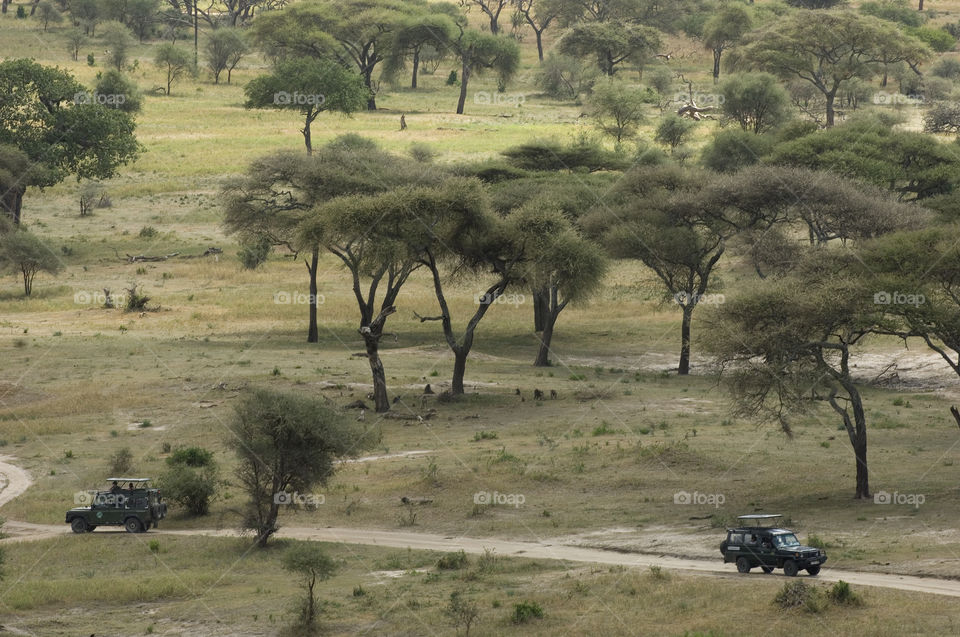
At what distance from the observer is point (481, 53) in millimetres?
149375

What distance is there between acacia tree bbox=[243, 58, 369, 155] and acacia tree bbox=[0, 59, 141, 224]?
45.3ft

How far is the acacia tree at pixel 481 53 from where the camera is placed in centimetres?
14588

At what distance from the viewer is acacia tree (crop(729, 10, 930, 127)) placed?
11756 cm

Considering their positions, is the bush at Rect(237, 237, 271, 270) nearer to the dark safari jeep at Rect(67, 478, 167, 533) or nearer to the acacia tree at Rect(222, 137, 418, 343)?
the acacia tree at Rect(222, 137, 418, 343)

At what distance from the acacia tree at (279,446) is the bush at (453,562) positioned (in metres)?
6.28

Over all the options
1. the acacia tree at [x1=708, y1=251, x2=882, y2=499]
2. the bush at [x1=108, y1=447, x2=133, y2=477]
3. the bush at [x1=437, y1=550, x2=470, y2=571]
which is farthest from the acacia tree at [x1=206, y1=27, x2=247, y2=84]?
the bush at [x1=437, y1=550, x2=470, y2=571]

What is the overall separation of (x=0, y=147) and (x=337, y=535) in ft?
215

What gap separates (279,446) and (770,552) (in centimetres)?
1522

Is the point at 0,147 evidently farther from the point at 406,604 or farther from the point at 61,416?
the point at 406,604

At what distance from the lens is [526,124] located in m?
142

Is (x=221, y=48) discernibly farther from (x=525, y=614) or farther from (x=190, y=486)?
(x=525, y=614)

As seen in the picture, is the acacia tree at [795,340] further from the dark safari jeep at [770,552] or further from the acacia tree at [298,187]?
the acacia tree at [298,187]

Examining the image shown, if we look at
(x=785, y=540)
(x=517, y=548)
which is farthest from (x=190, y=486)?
(x=785, y=540)

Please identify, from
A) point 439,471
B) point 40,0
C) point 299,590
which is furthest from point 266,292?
point 40,0
